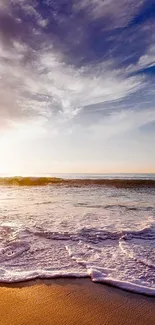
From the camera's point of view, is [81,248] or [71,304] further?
[81,248]

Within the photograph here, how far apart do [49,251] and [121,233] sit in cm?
206

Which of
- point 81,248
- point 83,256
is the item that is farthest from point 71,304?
point 81,248

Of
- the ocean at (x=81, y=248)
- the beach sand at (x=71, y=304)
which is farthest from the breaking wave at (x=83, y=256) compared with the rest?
the beach sand at (x=71, y=304)

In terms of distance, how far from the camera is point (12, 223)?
23.9 feet

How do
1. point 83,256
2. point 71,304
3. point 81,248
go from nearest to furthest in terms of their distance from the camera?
point 71,304 < point 83,256 < point 81,248

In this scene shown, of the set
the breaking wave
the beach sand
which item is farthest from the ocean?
the beach sand

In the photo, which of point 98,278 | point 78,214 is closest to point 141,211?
point 78,214

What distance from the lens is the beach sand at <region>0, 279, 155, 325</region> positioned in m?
2.76

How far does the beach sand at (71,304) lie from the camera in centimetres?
276

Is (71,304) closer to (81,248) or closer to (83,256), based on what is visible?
(83,256)

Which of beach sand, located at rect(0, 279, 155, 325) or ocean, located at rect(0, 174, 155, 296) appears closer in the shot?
beach sand, located at rect(0, 279, 155, 325)

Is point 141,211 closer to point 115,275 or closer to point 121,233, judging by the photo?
point 121,233

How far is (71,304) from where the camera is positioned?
3111 mm

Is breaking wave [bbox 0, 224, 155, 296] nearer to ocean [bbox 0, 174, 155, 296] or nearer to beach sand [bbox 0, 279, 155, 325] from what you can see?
ocean [bbox 0, 174, 155, 296]
